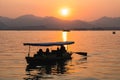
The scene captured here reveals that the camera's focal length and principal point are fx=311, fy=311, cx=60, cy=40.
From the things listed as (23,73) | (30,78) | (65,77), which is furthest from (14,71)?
(65,77)

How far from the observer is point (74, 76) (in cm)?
4269

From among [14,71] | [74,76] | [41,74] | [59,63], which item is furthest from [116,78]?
[59,63]

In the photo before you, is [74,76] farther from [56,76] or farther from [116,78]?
[116,78]

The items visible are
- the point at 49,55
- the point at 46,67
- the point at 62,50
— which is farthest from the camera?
the point at 62,50

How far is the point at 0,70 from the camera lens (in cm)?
4862

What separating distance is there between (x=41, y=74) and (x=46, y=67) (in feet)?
25.4

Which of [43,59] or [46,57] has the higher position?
[46,57]

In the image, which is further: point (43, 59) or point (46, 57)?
point (46, 57)

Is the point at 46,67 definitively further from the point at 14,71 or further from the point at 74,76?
the point at 74,76

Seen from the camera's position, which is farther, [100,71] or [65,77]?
[100,71]

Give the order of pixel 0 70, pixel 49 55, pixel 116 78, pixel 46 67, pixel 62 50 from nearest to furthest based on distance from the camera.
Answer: pixel 116 78 < pixel 0 70 < pixel 46 67 < pixel 49 55 < pixel 62 50

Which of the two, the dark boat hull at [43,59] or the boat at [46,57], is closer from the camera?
the dark boat hull at [43,59]

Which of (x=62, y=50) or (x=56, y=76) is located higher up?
(x=62, y=50)

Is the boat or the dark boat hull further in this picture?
the boat
